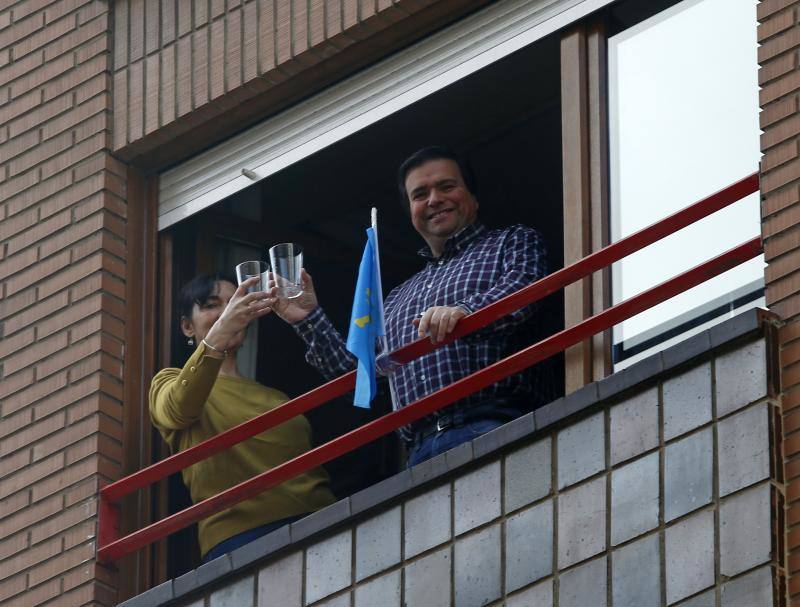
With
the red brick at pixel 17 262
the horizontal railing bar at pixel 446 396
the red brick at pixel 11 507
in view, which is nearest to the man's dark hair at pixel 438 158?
the horizontal railing bar at pixel 446 396

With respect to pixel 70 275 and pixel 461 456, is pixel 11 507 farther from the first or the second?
pixel 461 456

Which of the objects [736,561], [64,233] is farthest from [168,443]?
[736,561]

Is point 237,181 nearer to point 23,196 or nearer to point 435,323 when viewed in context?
point 23,196

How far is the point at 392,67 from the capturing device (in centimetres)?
867

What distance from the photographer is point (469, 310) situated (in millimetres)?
7672

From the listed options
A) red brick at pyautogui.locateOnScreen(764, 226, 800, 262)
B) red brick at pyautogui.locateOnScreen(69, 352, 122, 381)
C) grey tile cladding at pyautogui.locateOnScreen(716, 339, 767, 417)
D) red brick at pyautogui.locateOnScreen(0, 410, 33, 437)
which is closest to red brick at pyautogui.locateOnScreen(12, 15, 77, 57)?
red brick at pyautogui.locateOnScreen(69, 352, 122, 381)

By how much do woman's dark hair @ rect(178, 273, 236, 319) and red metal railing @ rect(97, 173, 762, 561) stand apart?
0.89m

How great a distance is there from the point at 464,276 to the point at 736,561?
193 centimetres

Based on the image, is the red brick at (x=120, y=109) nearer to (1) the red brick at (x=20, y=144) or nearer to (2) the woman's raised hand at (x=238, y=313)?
(1) the red brick at (x=20, y=144)

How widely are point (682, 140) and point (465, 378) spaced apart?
1135 millimetres

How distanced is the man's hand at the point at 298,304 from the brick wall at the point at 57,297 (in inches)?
38.0

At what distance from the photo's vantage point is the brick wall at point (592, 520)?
6578 millimetres

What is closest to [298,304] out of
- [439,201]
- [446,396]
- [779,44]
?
[439,201]

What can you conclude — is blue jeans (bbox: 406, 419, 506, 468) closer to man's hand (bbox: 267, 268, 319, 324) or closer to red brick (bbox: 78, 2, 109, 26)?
man's hand (bbox: 267, 268, 319, 324)
